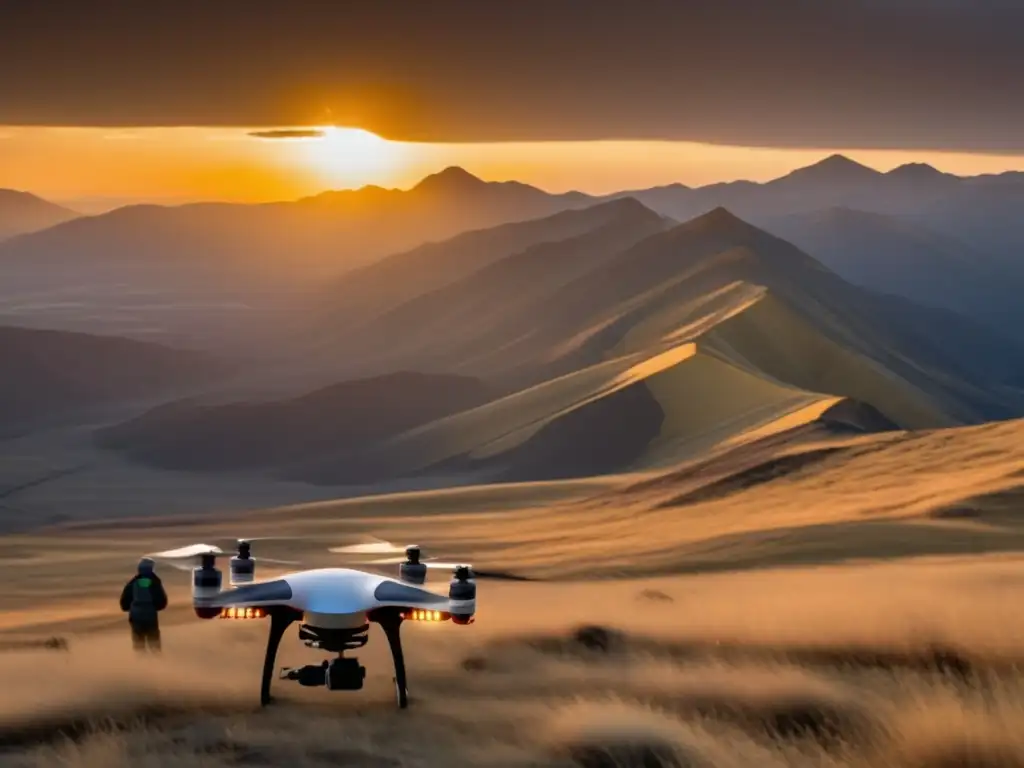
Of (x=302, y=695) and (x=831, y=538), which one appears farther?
(x=831, y=538)

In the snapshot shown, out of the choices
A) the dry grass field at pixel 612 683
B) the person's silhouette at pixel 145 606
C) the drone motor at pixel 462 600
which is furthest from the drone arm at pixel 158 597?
the drone motor at pixel 462 600

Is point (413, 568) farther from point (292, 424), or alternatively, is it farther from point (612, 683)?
point (292, 424)

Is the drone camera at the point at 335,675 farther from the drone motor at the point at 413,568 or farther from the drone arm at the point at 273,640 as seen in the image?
the drone motor at the point at 413,568

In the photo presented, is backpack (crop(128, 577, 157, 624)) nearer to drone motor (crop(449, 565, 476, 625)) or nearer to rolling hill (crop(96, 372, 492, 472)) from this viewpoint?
drone motor (crop(449, 565, 476, 625))

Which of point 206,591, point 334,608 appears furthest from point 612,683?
point 206,591

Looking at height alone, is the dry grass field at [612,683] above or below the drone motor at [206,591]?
below

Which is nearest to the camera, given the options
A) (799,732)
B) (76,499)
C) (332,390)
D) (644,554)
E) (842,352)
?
(799,732)

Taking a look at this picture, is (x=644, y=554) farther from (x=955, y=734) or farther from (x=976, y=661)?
(x=955, y=734)

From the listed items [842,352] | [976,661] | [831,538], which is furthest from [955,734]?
[842,352]
